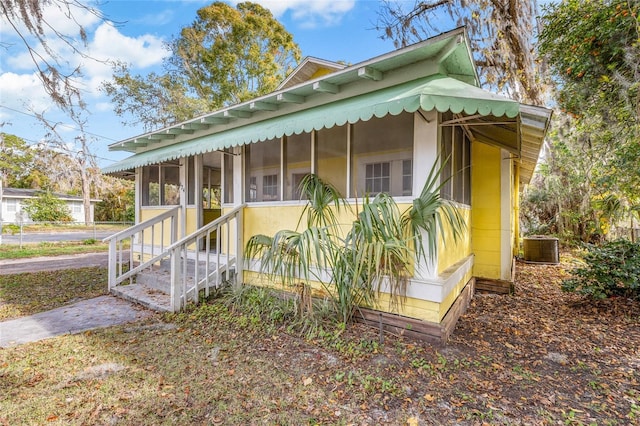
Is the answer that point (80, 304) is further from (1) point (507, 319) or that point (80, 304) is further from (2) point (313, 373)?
(1) point (507, 319)

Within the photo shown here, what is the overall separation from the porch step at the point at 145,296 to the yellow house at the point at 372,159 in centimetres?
7

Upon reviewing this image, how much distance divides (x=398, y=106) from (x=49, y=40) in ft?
17.3

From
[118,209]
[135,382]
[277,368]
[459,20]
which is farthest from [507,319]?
[118,209]

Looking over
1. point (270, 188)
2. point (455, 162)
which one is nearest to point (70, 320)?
point (270, 188)

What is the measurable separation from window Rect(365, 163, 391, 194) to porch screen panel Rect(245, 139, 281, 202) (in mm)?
1678

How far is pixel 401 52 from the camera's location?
12.6ft

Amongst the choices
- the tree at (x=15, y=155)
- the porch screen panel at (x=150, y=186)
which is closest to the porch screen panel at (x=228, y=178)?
the porch screen panel at (x=150, y=186)

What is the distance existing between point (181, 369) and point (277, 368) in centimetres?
103

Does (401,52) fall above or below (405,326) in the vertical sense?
above

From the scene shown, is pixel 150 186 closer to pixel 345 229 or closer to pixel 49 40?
pixel 49 40

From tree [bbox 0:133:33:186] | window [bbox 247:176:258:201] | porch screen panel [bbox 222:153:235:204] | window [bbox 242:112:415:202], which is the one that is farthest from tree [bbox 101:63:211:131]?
tree [bbox 0:133:33:186]

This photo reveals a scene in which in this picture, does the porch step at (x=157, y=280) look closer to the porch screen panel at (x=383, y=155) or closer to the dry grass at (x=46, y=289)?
the dry grass at (x=46, y=289)

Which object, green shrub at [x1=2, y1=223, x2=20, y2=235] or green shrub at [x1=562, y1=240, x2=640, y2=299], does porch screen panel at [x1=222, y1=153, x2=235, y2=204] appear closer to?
green shrub at [x1=562, y1=240, x2=640, y2=299]

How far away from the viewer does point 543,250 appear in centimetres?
1030
